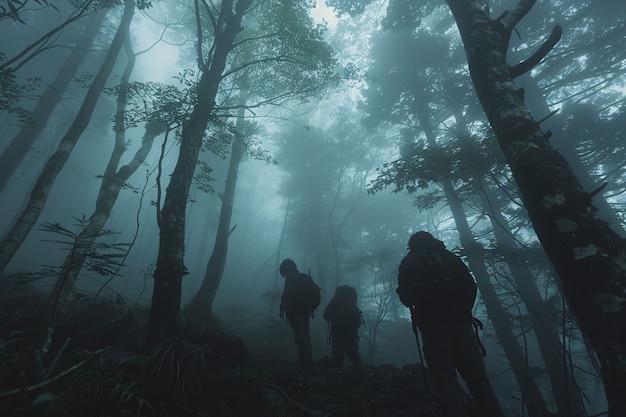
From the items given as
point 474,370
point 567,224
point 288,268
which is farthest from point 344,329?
point 567,224

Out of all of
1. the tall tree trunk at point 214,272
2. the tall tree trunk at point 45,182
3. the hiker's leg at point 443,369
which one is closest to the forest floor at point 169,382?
the hiker's leg at point 443,369

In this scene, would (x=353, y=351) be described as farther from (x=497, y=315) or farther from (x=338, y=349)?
(x=497, y=315)

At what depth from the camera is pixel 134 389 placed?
2.83 m

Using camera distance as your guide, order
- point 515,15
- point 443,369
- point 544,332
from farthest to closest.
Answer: point 544,332, point 515,15, point 443,369

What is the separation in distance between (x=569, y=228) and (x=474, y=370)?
1886 mm

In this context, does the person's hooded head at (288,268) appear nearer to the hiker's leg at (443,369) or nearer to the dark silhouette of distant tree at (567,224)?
the hiker's leg at (443,369)

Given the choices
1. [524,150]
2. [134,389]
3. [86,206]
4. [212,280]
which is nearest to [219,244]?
[212,280]

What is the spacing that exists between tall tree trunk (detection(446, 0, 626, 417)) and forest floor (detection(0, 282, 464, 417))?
7.27 ft

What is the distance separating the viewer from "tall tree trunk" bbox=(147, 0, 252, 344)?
4.46 meters

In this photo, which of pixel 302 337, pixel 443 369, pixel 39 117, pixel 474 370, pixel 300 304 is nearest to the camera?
pixel 474 370

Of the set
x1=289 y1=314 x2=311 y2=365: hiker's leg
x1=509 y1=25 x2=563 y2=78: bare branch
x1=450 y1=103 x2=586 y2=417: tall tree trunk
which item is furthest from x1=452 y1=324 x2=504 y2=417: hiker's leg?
x1=450 y1=103 x2=586 y2=417: tall tree trunk

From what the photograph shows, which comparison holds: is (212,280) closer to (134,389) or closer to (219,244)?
(219,244)

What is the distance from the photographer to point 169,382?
307 cm

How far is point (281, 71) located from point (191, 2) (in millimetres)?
7777
